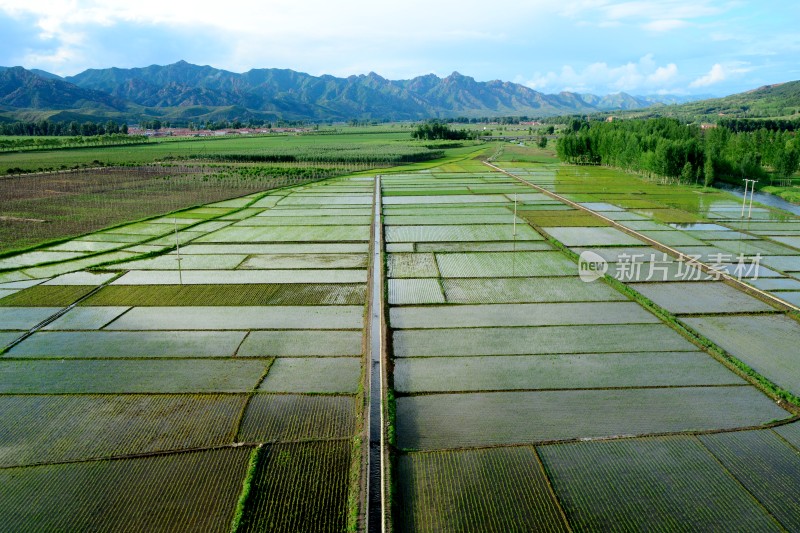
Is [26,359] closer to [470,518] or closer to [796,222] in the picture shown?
[470,518]

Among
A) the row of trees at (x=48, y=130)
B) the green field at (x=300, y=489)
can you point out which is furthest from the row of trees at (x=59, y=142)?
the green field at (x=300, y=489)

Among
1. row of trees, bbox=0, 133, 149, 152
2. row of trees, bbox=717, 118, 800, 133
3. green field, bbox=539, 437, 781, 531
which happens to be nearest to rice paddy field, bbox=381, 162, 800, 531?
green field, bbox=539, 437, 781, 531

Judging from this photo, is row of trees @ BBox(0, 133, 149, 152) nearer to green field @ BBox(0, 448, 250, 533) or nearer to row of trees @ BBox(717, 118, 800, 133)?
green field @ BBox(0, 448, 250, 533)

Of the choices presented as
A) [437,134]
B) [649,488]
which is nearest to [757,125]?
[437,134]

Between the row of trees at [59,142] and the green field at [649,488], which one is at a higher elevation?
the row of trees at [59,142]

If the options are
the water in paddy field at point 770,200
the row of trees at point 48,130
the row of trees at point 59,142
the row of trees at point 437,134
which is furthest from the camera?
the row of trees at point 437,134

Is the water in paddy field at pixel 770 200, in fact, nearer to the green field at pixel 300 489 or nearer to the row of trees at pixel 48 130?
the green field at pixel 300 489

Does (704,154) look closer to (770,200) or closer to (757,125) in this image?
(770,200)

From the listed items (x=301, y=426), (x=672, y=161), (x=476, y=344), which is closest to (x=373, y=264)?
(x=476, y=344)
